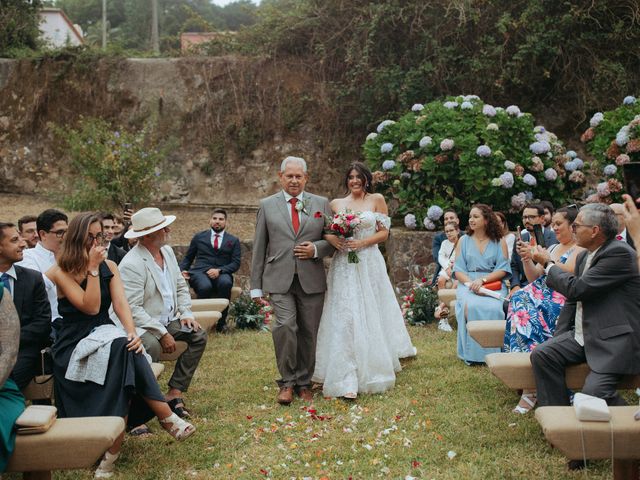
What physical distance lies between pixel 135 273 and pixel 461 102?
278 inches

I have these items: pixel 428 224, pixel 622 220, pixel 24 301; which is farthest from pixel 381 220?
pixel 428 224

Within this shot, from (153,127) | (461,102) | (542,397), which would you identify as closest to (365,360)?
(542,397)

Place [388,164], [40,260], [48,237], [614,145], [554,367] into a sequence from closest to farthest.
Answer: [554,367] → [40,260] → [48,237] → [614,145] → [388,164]

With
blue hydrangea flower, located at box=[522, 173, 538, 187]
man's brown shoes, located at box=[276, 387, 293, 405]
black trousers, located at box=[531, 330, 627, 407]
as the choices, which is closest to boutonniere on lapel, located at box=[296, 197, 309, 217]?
man's brown shoes, located at box=[276, 387, 293, 405]

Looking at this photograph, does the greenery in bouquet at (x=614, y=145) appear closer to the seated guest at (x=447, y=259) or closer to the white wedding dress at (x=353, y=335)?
the seated guest at (x=447, y=259)

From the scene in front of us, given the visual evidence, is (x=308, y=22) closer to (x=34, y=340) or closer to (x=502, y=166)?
(x=502, y=166)

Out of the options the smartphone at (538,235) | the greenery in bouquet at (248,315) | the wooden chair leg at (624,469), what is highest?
the smartphone at (538,235)

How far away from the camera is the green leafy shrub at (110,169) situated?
12.2 m

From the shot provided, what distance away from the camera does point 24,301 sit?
5020 mm

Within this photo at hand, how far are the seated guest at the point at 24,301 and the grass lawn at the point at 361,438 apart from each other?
84cm

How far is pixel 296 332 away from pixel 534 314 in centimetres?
201

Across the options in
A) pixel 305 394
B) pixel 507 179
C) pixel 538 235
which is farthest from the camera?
pixel 507 179

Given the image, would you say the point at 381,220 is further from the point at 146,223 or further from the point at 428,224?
the point at 428,224

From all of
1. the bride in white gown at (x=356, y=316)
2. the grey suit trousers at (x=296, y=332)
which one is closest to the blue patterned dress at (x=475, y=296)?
the bride in white gown at (x=356, y=316)
